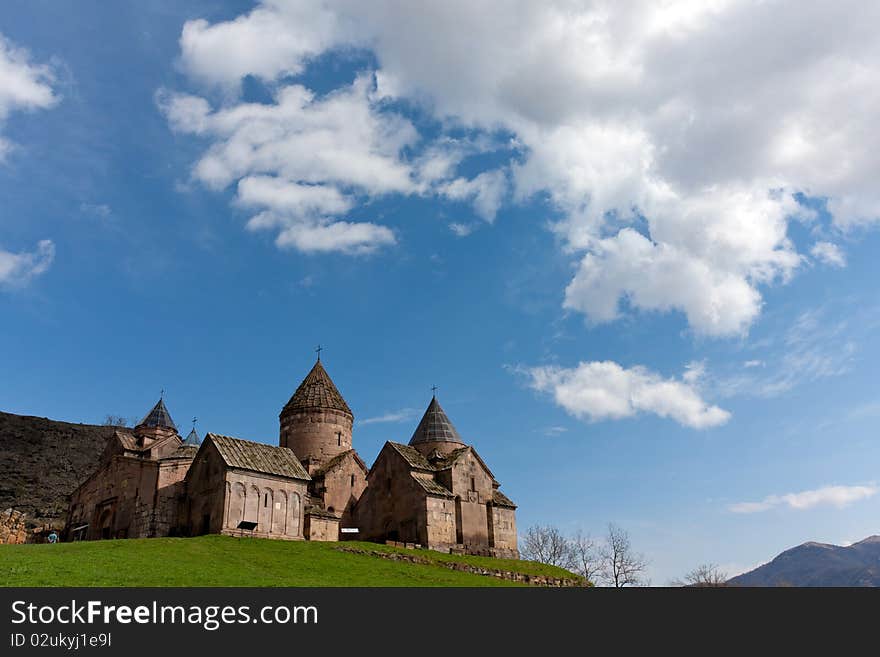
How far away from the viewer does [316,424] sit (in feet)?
149

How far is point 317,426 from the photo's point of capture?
45250 mm

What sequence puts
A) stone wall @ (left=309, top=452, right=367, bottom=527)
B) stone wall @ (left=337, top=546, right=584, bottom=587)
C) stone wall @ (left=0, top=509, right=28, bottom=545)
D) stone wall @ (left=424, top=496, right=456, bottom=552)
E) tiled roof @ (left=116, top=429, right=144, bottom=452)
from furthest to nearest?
tiled roof @ (left=116, top=429, right=144, bottom=452) < stone wall @ (left=309, top=452, right=367, bottom=527) < stone wall @ (left=0, top=509, right=28, bottom=545) < stone wall @ (left=424, top=496, right=456, bottom=552) < stone wall @ (left=337, top=546, right=584, bottom=587)

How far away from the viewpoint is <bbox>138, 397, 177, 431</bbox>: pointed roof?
53500mm

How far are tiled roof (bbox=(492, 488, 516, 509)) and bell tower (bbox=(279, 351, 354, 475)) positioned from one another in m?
10.6

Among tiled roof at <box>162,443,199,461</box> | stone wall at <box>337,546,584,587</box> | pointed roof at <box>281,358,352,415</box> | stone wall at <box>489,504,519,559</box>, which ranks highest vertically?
pointed roof at <box>281,358,352,415</box>

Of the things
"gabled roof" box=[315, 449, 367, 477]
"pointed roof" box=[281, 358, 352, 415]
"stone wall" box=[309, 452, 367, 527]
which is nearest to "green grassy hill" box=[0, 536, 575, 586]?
"stone wall" box=[309, 452, 367, 527]

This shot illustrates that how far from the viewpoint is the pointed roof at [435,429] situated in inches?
1758

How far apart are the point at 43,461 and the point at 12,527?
77.7 feet

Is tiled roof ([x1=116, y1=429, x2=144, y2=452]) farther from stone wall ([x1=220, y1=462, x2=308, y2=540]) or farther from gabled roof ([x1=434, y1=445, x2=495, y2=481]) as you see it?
gabled roof ([x1=434, y1=445, x2=495, y2=481])

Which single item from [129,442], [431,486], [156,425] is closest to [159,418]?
[156,425]

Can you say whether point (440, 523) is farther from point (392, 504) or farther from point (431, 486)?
point (392, 504)
